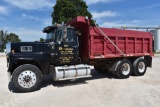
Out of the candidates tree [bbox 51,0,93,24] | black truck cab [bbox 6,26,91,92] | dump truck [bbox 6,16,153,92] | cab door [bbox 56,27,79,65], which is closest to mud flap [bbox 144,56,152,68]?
dump truck [bbox 6,16,153,92]

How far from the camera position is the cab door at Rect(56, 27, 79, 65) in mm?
8125

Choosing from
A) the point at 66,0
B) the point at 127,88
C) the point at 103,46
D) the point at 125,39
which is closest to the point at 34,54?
the point at 103,46

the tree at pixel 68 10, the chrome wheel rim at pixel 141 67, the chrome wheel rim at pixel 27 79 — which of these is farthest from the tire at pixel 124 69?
the tree at pixel 68 10

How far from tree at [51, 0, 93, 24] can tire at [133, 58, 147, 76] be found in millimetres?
24040

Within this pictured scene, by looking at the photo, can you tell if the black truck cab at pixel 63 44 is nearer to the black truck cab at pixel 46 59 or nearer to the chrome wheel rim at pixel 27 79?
the black truck cab at pixel 46 59

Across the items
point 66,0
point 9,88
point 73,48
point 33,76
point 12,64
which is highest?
point 66,0

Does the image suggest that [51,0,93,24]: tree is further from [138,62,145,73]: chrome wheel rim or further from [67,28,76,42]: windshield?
[67,28,76,42]: windshield

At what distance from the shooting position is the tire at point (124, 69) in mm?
9664

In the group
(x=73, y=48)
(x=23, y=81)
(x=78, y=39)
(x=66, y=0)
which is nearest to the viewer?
(x=23, y=81)

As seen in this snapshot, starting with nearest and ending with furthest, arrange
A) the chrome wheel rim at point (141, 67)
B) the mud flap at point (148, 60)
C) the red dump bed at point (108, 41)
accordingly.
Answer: the red dump bed at point (108, 41) < the chrome wheel rim at point (141, 67) < the mud flap at point (148, 60)

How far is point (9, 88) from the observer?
26.3 ft

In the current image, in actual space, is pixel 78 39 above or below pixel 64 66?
above

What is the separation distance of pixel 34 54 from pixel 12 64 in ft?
3.11

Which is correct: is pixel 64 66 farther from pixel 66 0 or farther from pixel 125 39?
pixel 66 0
